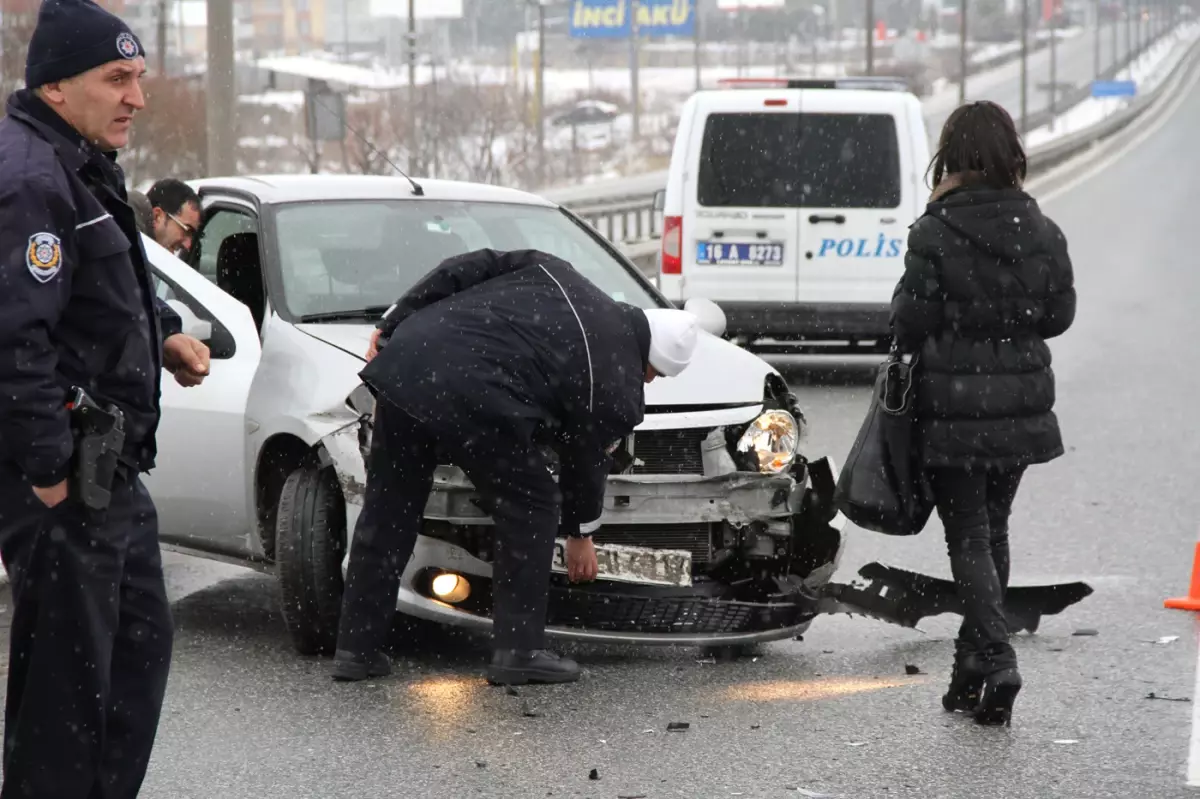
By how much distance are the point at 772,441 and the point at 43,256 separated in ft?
10.4

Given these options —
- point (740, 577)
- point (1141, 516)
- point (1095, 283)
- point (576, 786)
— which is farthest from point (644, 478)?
point (1095, 283)

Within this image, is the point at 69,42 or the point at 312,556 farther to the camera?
the point at 312,556

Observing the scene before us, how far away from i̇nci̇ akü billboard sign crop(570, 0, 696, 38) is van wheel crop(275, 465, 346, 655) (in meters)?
82.5

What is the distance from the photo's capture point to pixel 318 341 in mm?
6473

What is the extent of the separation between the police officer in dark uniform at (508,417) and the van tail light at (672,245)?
785 centimetres

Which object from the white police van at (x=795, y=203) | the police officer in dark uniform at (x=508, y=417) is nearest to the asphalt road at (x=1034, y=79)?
the white police van at (x=795, y=203)

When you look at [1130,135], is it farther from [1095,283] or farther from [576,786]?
[576,786]

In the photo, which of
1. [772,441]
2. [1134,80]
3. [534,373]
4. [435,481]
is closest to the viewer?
[534,373]

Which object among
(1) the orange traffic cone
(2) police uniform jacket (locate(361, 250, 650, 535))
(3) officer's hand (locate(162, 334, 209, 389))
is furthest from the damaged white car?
(3) officer's hand (locate(162, 334, 209, 389))

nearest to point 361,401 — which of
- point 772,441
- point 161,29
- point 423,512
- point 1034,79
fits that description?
point 423,512

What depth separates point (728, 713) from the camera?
5609 millimetres

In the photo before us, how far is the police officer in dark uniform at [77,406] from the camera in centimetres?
358

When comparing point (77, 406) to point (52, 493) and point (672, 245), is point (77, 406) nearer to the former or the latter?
point (52, 493)

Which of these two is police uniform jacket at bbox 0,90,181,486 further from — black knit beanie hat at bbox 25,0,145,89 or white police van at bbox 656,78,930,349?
white police van at bbox 656,78,930,349
